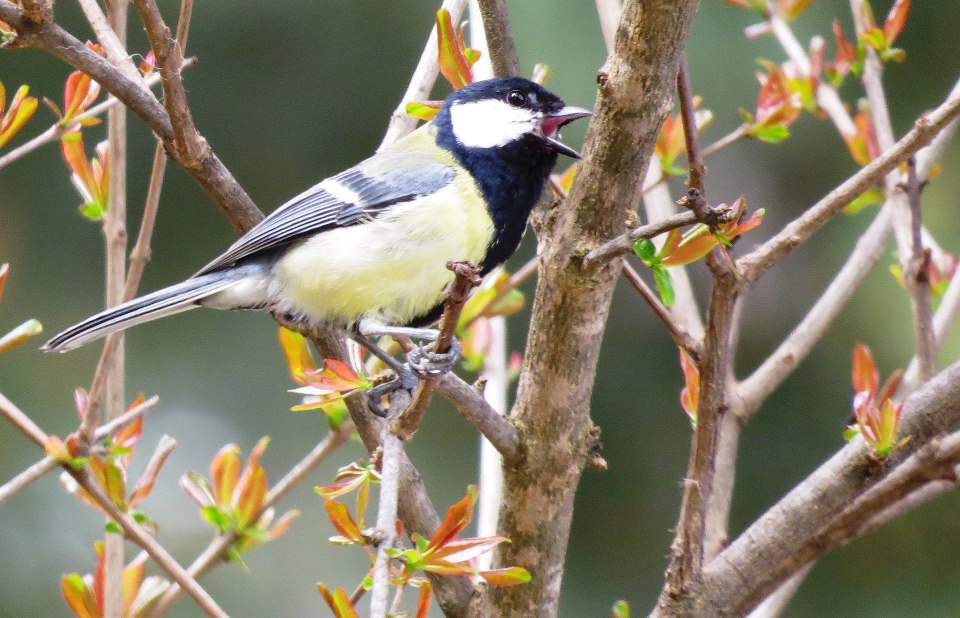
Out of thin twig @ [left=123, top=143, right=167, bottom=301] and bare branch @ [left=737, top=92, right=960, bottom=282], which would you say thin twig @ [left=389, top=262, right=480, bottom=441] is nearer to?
bare branch @ [left=737, top=92, right=960, bottom=282]

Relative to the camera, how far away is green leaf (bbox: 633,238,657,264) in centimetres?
97

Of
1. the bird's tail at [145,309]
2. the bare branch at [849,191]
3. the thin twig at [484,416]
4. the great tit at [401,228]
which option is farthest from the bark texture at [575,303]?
the bird's tail at [145,309]

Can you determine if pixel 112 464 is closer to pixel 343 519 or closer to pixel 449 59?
pixel 343 519

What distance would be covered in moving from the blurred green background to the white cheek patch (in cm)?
87

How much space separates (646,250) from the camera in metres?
0.98

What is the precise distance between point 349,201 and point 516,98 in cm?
28

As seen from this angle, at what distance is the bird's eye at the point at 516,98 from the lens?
1426mm

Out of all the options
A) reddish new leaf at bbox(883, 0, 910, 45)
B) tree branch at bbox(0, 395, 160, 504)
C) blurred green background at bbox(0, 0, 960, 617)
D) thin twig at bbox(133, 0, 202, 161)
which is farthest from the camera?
blurred green background at bbox(0, 0, 960, 617)

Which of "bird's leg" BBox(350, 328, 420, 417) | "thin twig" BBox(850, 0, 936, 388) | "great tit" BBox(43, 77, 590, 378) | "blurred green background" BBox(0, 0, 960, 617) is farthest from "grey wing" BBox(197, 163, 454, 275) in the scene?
"blurred green background" BBox(0, 0, 960, 617)

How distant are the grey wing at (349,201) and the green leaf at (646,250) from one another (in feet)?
1.77

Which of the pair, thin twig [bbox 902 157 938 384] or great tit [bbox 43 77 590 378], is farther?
great tit [bbox 43 77 590 378]

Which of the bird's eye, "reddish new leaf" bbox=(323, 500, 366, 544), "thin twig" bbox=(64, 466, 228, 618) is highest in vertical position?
the bird's eye

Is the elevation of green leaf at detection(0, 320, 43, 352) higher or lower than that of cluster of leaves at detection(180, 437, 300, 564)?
higher

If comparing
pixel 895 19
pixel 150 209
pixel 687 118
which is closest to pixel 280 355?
pixel 150 209
